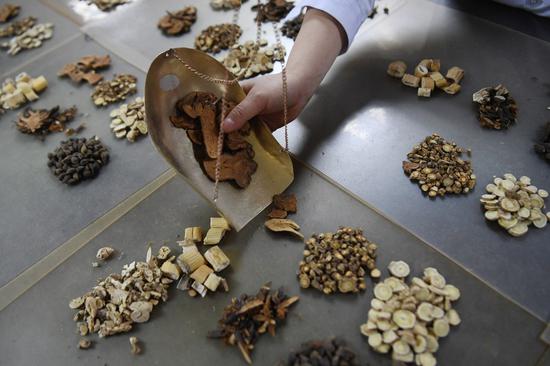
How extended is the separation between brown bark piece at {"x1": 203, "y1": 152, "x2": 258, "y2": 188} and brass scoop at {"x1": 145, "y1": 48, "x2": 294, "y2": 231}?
2 cm

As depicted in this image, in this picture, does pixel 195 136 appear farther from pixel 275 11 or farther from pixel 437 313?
pixel 275 11

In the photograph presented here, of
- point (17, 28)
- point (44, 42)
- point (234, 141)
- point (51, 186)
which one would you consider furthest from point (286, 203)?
point (17, 28)

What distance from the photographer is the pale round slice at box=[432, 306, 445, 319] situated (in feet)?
2.26

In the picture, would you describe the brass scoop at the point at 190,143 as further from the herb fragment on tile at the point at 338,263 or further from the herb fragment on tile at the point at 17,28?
the herb fragment on tile at the point at 17,28

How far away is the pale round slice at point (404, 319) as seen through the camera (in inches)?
26.7

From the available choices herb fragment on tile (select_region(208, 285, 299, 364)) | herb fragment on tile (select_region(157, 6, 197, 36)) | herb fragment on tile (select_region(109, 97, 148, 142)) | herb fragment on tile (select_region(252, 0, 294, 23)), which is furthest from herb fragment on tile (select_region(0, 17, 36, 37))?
herb fragment on tile (select_region(208, 285, 299, 364))

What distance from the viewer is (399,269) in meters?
0.75

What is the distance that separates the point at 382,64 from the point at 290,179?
1.54 feet

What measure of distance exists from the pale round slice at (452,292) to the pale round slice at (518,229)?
169 millimetres

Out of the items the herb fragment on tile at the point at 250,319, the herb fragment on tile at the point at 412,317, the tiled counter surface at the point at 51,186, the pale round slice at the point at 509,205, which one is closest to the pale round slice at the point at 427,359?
the herb fragment on tile at the point at 412,317

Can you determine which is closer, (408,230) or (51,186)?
(408,230)

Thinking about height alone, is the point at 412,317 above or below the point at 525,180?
below

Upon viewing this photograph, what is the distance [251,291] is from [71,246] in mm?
420

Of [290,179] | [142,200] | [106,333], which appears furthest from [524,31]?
[106,333]
